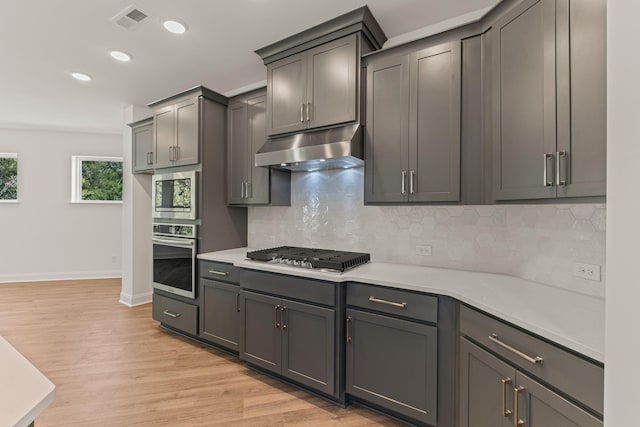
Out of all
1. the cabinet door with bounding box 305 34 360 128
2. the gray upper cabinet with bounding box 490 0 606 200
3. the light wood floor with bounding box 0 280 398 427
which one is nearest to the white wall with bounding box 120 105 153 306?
the light wood floor with bounding box 0 280 398 427

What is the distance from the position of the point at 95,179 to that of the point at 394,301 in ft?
21.2

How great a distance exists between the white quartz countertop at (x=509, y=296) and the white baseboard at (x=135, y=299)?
277 centimetres

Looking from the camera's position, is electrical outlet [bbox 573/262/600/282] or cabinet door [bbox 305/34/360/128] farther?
cabinet door [bbox 305/34/360/128]

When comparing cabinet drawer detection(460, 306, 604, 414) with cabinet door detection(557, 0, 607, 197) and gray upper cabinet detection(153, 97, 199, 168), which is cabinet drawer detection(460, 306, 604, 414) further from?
gray upper cabinet detection(153, 97, 199, 168)

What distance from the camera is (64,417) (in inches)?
79.5

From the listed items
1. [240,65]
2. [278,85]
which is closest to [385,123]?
[278,85]

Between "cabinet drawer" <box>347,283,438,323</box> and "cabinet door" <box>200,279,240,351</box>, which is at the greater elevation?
"cabinet drawer" <box>347,283,438,323</box>

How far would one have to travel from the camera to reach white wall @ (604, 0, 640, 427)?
0.61 m

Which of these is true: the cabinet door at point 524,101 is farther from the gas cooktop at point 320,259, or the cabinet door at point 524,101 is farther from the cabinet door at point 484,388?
the gas cooktop at point 320,259

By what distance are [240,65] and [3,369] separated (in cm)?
302

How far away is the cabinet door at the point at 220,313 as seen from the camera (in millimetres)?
2760

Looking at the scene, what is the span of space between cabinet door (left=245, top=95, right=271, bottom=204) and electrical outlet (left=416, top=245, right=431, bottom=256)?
1473 millimetres

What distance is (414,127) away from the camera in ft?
6.92

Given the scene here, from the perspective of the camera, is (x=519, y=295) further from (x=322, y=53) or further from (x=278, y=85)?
(x=278, y=85)
